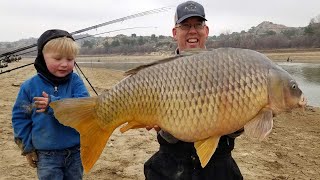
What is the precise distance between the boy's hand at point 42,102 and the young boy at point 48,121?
34mm

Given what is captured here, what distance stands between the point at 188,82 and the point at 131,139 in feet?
16.4

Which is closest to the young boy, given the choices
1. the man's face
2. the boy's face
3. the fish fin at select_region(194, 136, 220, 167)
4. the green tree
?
the boy's face

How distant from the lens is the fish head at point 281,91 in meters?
2.39

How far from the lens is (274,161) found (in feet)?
21.8

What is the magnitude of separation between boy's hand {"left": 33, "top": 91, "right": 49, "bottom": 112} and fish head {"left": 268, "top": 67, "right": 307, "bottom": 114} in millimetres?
1856

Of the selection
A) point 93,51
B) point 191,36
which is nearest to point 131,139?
point 191,36

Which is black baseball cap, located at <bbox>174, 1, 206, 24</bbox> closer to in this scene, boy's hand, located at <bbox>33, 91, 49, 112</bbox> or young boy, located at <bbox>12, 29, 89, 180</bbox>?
young boy, located at <bbox>12, 29, 89, 180</bbox>

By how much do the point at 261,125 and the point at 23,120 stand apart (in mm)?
2140

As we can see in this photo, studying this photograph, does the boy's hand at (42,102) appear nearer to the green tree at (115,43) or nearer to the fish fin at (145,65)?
the fish fin at (145,65)

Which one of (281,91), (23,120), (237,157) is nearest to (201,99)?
(281,91)

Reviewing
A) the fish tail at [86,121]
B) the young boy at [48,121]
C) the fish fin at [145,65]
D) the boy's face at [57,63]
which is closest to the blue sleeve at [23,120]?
→ the young boy at [48,121]

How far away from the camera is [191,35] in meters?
3.32

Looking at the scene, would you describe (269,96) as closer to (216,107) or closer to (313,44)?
(216,107)

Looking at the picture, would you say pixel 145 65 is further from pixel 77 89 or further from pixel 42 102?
pixel 77 89
